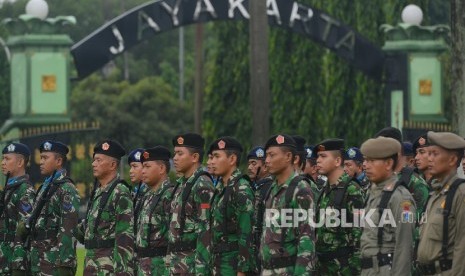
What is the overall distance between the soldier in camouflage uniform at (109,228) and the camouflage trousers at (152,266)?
113 mm

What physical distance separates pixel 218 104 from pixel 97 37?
16.3 metres

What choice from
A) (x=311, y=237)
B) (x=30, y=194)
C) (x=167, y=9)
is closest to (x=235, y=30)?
(x=167, y=9)

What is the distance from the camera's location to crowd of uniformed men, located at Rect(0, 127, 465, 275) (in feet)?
39.0

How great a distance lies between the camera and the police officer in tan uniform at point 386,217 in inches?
468

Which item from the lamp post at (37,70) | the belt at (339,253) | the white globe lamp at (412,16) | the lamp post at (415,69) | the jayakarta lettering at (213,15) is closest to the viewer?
the belt at (339,253)

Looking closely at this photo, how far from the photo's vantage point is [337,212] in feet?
45.4

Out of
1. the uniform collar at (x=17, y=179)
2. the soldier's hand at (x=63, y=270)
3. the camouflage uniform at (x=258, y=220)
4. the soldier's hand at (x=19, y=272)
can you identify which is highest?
the uniform collar at (x=17, y=179)

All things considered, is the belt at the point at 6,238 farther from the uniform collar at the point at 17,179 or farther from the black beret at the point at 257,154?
the black beret at the point at 257,154

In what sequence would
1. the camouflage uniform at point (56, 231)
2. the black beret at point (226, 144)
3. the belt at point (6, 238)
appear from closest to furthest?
the black beret at point (226, 144) < the camouflage uniform at point (56, 231) < the belt at point (6, 238)

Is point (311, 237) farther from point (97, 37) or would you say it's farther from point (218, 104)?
point (218, 104)

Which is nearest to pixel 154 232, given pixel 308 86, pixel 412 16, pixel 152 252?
pixel 152 252

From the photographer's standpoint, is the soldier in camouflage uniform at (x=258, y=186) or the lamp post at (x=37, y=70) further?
the lamp post at (x=37, y=70)

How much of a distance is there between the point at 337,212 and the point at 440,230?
2.39 m

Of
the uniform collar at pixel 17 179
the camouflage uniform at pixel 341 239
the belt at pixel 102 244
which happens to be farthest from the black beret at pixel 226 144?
the uniform collar at pixel 17 179
